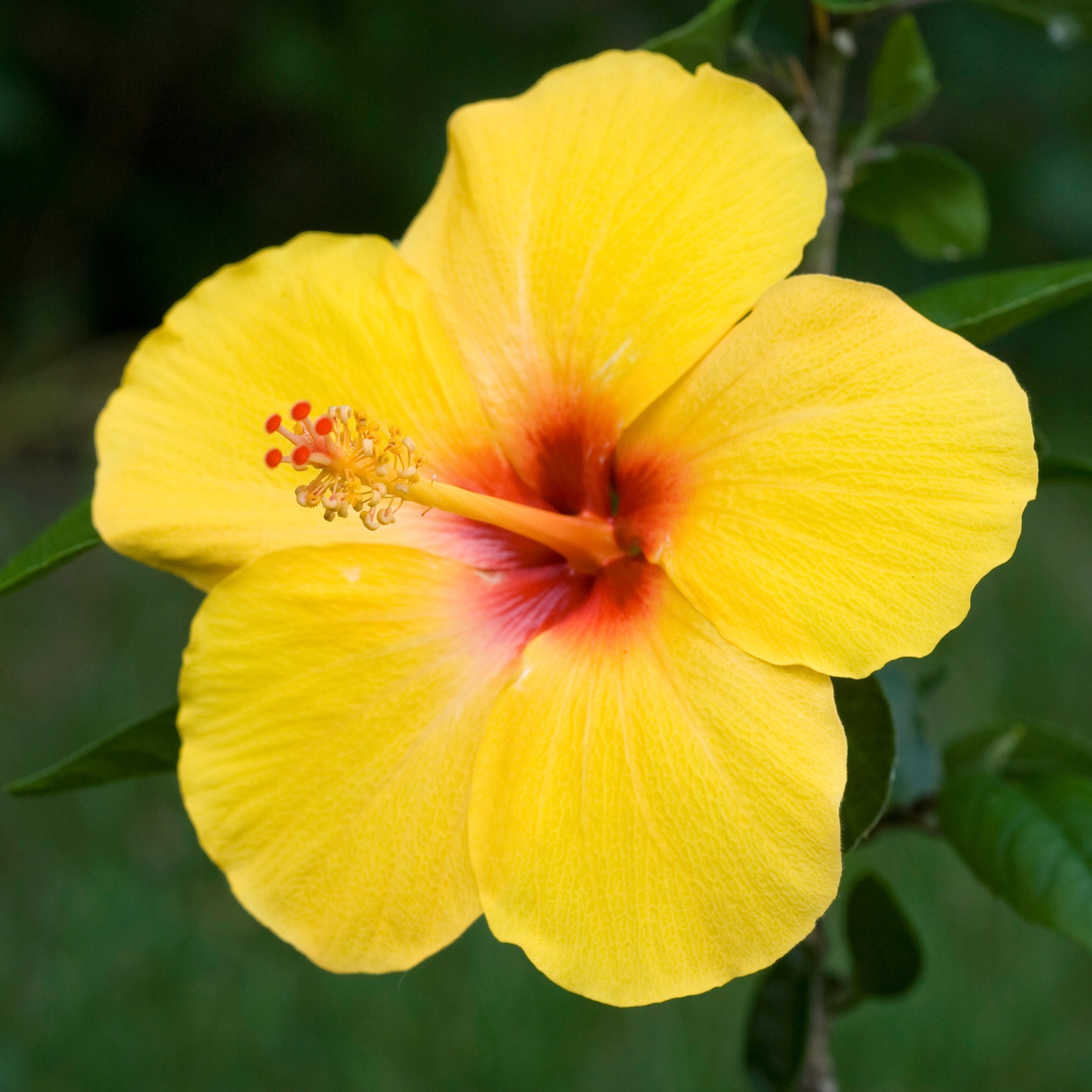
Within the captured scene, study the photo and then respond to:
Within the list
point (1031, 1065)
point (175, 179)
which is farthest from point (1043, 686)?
point (175, 179)

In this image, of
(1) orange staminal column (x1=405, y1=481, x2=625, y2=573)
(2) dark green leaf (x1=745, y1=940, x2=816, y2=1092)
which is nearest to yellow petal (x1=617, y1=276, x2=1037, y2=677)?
(1) orange staminal column (x1=405, y1=481, x2=625, y2=573)

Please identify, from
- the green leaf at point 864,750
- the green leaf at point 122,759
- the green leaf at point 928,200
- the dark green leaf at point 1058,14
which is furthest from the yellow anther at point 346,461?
the dark green leaf at point 1058,14

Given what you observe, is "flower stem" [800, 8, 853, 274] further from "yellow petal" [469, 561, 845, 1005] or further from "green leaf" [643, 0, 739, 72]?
"yellow petal" [469, 561, 845, 1005]

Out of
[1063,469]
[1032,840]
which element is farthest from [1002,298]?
[1032,840]

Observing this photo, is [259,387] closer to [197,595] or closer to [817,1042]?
[817,1042]

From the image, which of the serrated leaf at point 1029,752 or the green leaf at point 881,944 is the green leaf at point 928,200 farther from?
the green leaf at point 881,944
